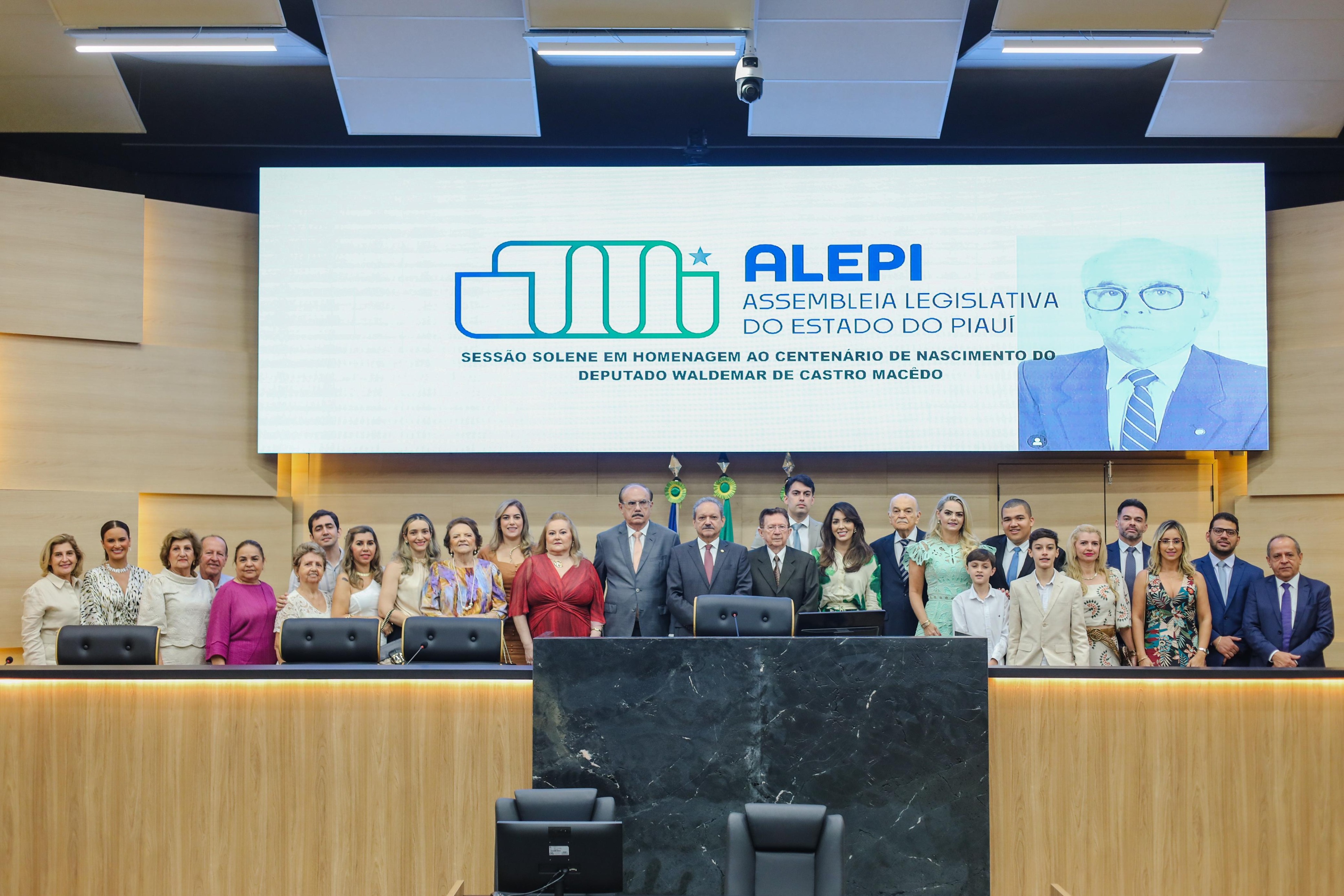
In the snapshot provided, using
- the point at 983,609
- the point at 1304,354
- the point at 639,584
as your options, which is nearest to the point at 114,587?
the point at 639,584

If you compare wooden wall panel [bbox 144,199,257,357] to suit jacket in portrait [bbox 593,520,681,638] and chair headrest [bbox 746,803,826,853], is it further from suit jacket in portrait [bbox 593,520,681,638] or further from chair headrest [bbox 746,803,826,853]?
chair headrest [bbox 746,803,826,853]

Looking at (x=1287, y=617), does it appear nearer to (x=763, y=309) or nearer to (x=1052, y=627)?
(x=1052, y=627)

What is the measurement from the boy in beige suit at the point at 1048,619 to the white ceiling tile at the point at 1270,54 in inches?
142

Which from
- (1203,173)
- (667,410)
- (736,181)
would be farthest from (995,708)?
(1203,173)

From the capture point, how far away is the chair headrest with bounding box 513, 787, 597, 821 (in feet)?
11.4

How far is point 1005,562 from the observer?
5527 mm

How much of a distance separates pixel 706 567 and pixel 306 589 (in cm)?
193

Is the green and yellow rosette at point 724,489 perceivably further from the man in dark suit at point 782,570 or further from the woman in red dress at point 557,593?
the woman in red dress at point 557,593

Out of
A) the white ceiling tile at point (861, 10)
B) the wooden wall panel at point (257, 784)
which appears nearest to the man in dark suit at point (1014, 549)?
the wooden wall panel at point (257, 784)

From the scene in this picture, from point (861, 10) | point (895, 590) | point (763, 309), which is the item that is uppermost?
point (861, 10)

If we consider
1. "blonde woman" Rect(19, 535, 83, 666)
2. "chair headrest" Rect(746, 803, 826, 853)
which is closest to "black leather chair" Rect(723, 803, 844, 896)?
"chair headrest" Rect(746, 803, 826, 853)

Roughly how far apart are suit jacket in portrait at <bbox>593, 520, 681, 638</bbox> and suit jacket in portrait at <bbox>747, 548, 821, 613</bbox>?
1.21ft

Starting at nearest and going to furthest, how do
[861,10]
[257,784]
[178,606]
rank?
[257,784] < [178,606] < [861,10]

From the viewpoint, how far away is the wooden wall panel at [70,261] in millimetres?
6473
